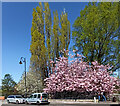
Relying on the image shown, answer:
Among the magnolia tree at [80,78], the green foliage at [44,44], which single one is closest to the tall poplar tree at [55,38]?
the green foliage at [44,44]

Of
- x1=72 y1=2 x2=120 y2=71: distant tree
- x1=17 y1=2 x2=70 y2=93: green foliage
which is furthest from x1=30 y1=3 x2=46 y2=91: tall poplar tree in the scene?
x1=72 y1=2 x2=120 y2=71: distant tree

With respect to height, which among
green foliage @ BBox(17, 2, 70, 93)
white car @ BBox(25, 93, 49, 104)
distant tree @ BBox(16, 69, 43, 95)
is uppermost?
green foliage @ BBox(17, 2, 70, 93)

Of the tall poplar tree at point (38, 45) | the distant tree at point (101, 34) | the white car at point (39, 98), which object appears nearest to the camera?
the white car at point (39, 98)

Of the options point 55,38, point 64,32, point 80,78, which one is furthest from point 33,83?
point 64,32

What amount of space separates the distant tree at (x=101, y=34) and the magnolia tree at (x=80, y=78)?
1.68 meters

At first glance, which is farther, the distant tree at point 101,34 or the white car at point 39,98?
the distant tree at point 101,34

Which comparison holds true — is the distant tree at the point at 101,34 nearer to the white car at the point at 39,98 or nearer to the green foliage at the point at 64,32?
the green foliage at the point at 64,32

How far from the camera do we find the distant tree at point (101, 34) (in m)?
28.6

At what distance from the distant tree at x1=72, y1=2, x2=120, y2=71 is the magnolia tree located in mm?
1677

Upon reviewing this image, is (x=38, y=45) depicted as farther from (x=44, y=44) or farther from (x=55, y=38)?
(x=55, y=38)

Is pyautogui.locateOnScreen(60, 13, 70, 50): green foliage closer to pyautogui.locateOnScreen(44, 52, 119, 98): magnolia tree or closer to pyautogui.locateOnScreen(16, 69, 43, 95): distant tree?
pyautogui.locateOnScreen(44, 52, 119, 98): magnolia tree

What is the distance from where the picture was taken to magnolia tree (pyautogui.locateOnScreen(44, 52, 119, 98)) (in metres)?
26.0

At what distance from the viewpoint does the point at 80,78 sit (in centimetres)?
2781

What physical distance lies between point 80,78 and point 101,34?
7813 mm
